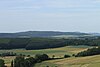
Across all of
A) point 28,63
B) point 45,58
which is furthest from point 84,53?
point 28,63

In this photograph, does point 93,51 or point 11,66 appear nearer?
point 11,66

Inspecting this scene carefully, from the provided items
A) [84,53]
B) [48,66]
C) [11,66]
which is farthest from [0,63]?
[84,53]

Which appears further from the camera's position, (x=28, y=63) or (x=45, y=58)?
(x=45, y=58)

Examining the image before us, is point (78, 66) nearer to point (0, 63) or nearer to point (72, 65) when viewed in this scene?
point (72, 65)

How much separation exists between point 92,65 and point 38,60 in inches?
1087

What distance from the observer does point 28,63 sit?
101188 mm

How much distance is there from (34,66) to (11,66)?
7.06m

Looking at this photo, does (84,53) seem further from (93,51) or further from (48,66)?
(48,66)

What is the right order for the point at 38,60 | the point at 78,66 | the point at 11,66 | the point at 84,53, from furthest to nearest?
the point at 84,53
the point at 38,60
the point at 11,66
the point at 78,66

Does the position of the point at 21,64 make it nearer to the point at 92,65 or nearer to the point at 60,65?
the point at 60,65

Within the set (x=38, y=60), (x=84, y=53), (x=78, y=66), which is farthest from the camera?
(x=84, y=53)

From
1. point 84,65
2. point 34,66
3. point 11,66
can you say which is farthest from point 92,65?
point 11,66

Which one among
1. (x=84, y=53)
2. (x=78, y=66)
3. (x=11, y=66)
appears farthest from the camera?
Result: (x=84, y=53)

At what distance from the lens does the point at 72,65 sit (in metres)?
92.5
